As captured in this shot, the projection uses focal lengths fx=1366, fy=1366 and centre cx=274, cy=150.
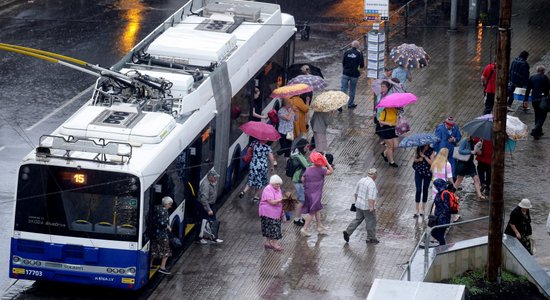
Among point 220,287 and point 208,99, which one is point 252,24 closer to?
point 208,99

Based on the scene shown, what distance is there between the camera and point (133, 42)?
3569 cm

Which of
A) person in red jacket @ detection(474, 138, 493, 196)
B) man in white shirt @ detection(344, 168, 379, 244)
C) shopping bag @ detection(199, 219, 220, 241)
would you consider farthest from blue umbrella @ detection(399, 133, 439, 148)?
shopping bag @ detection(199, 219, 220, 241)

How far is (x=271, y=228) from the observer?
22359 millimetres

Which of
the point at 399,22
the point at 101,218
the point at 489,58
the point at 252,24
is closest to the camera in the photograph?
the point at 101,218

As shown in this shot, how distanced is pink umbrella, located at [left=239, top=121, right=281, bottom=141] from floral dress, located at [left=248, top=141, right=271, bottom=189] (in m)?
0.21

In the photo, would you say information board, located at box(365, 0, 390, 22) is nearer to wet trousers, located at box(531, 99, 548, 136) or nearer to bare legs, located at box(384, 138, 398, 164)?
wet trousers, located at box(531, 99, 548, 136)

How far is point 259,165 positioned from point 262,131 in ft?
2.05

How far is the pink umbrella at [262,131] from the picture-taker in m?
24.5

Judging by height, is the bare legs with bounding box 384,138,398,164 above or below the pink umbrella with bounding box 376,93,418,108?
below

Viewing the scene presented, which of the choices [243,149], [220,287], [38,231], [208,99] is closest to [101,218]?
[38,231]

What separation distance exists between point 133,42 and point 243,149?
34.1 feet

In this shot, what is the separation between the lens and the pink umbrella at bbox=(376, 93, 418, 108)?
2606cm

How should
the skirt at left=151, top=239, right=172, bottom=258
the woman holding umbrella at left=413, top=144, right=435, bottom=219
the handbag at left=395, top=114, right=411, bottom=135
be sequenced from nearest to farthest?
the skirt at left=151, top=239, right=172, bottom=258 < the woman holding umbrella at left=413, top=144, right=435, bottom=219 < the handbag at left=395, top=114, right=411, bottom=135

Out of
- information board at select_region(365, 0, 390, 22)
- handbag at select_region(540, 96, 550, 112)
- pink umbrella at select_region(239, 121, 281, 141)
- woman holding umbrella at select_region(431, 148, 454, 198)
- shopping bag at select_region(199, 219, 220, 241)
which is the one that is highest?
information board at select_region(365, 0, 390, 22)
